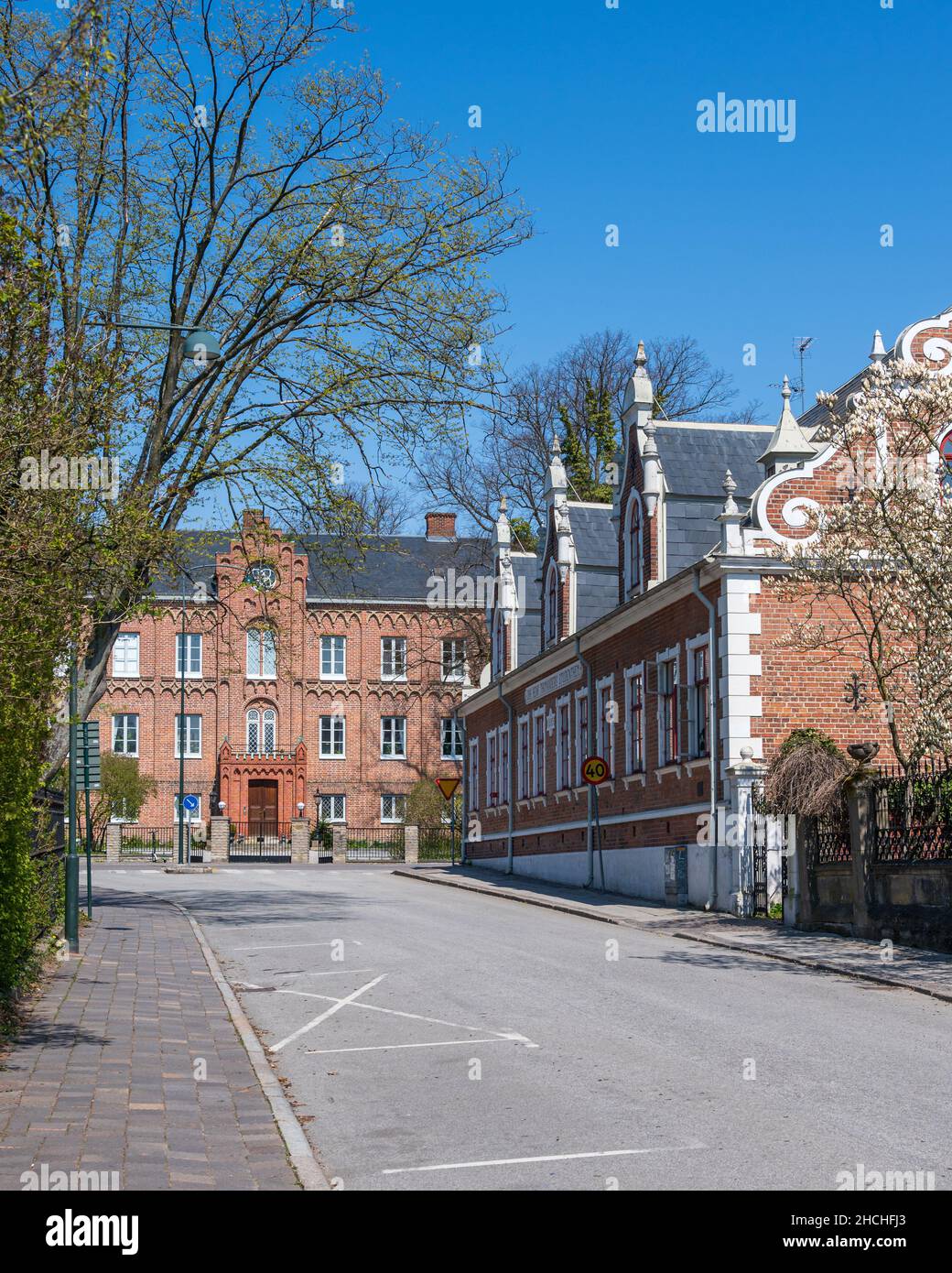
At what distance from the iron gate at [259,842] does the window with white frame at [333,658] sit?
805cm

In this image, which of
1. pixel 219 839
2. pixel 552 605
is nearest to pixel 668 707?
pixel 552 605

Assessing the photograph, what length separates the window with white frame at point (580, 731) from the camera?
35000 millimetres

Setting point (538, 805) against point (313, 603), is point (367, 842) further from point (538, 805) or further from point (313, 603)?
point (538, 805)

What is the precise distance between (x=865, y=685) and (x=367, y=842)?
41.3 m

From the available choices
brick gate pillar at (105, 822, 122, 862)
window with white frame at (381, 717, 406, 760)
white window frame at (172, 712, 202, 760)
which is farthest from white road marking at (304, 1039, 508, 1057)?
window with white frame at (381, 717, 406, 760)

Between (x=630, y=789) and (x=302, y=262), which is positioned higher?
(x=302, y=262)

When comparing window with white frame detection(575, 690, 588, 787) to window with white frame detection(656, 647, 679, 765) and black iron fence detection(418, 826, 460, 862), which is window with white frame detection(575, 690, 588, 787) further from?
black iron fence detection(418, 826, 460, 862)

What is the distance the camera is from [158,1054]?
10211 mm

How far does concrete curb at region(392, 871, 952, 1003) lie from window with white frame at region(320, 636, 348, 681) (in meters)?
35.3

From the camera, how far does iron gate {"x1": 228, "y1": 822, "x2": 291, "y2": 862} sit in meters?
59.2

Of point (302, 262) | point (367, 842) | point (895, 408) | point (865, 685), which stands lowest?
point (367, 842)

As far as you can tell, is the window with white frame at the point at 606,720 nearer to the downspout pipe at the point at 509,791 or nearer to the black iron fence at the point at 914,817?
the downspout pipe at the point at 509,791

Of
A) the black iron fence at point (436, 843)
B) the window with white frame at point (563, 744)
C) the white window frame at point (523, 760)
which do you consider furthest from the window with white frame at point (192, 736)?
the window with white frame at point (563, 744)
